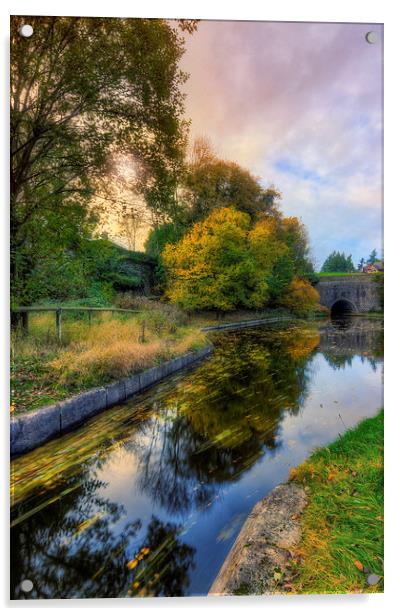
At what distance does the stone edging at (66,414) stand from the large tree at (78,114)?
107cm

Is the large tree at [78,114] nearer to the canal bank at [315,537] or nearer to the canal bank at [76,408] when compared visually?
the canal bank at [76,408]

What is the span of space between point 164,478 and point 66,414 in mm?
1114

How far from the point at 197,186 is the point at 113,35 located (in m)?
1.42

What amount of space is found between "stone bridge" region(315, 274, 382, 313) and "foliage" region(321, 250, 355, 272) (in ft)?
0.33

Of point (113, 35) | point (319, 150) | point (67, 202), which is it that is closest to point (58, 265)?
point (67, 202)

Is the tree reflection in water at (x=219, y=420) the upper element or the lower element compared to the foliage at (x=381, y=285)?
lower

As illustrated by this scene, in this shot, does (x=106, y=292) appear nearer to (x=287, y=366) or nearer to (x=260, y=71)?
(x=260, y=71)

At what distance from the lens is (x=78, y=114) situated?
2516 mm

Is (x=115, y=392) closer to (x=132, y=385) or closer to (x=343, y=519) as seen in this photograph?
(x=132, y=385)

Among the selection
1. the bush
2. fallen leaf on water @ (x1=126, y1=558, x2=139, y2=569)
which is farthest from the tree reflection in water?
the bush

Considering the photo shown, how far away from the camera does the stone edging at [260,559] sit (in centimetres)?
166

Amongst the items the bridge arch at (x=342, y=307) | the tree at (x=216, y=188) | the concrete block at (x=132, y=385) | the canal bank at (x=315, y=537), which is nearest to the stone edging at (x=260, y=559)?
the canal bank at (x=315, y=537)

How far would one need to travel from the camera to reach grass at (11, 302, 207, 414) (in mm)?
2520
